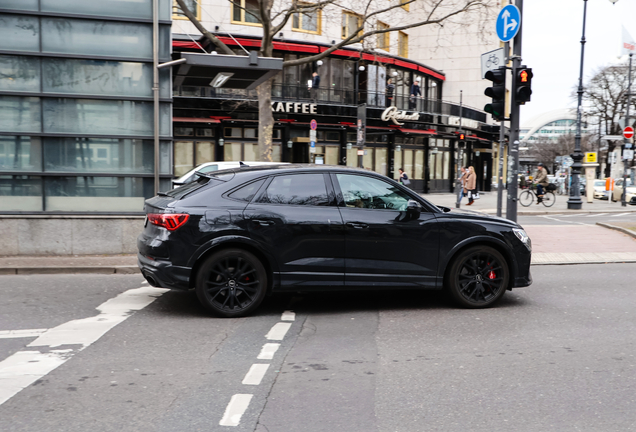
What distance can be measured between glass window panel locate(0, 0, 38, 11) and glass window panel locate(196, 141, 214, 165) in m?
20.2

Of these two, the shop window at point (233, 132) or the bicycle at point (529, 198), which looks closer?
the bicycle at point (529, 198)

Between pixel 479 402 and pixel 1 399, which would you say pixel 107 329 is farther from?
pixel 479 402

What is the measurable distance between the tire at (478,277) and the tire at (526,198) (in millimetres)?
20591

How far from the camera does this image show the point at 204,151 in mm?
30484

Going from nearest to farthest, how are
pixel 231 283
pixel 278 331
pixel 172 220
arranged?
pixel 278 331 → pixel 172 220 → pixel 231 283

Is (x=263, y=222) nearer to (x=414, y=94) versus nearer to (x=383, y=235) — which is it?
(x=383, y=235)

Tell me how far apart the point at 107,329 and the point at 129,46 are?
20.0 ft

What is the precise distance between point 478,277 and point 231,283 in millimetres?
2766

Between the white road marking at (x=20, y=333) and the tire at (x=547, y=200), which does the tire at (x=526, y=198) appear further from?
the white road marking at (x=20, y=333)

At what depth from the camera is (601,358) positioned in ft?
16.8

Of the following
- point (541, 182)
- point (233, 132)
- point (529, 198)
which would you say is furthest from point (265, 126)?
point (529, 198)

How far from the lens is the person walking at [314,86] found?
31700 mm

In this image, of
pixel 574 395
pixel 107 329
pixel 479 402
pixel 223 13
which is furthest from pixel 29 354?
pixel 223 13

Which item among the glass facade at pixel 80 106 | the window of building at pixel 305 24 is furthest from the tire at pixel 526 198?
the glass facade at pixel 80 106
